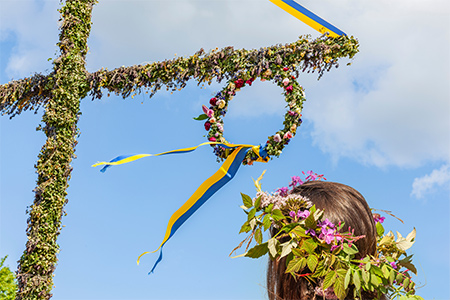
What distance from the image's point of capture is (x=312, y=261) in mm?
2074

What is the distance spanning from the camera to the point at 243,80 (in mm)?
5918

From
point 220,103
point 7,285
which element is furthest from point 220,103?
point 7,285

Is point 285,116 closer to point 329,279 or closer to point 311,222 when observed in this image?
point 311,222

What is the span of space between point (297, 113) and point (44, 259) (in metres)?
4.71

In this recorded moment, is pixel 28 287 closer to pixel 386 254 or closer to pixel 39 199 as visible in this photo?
pixel 39 199

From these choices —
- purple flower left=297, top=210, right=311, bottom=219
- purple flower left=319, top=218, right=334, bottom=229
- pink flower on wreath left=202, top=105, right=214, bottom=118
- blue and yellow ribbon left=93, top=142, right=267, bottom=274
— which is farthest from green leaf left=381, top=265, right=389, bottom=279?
pink flower on wreath left=202, top=105, right=214, bottom=118

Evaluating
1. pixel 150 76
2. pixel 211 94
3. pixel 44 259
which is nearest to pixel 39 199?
pixel 44 259

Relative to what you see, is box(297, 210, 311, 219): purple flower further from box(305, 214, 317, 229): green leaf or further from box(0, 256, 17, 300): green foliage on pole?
box(0, 256, 17, 300): green foliage on pole

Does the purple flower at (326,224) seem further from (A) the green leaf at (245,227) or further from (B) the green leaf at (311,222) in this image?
(A) the green leaf at (245,227)

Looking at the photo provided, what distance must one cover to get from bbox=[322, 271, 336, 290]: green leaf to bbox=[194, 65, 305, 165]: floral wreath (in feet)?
10.0

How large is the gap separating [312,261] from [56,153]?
6.37 m

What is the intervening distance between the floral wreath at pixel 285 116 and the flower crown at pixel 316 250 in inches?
106

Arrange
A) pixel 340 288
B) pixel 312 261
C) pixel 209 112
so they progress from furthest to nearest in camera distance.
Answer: pixel 209 112 → pixel 312 261 → pixel 340 288

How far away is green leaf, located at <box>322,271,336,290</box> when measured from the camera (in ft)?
6.46
